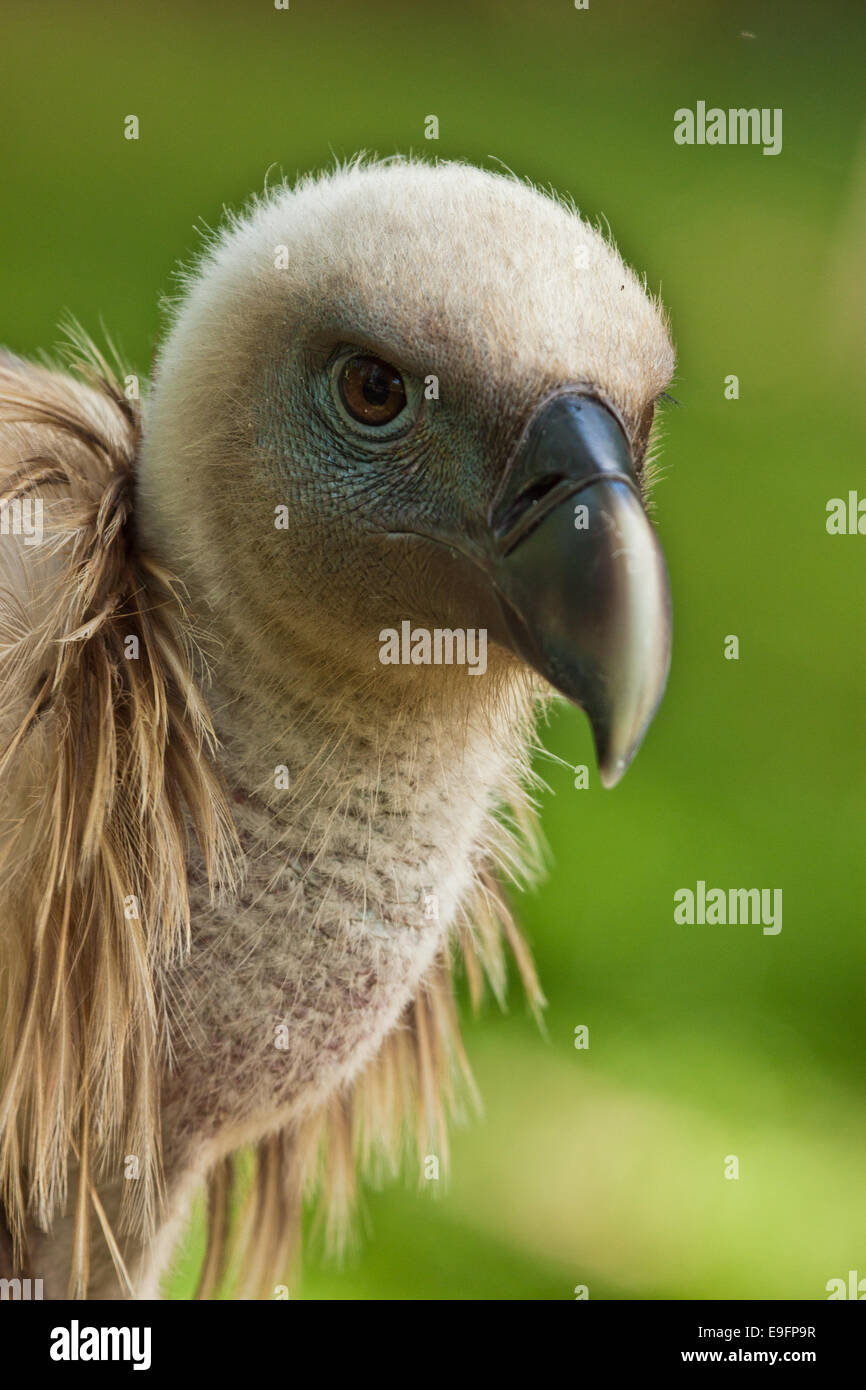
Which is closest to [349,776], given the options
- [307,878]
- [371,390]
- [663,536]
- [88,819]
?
[307,878]

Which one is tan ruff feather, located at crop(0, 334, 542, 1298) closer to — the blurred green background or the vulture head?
the vulture head

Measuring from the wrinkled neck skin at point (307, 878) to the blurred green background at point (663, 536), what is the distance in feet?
5.09

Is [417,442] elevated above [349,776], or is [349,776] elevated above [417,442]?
[417,442]

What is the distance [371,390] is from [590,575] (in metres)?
0.26

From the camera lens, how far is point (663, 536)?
10.2 ft

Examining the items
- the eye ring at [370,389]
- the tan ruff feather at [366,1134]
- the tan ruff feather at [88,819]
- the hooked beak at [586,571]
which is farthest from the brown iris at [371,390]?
the tan ruff feather at [366,1134]

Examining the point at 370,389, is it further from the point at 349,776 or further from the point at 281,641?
the point at 349,776

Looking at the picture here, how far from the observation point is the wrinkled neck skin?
→ 46.1 inches

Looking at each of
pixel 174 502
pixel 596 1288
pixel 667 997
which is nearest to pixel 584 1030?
pixel 667 997

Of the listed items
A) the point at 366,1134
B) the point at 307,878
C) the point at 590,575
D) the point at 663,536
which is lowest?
the point at 366,1134

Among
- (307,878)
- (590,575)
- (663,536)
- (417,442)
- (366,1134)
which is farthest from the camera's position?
(663,536)

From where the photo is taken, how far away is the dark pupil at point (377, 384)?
3.51 feet

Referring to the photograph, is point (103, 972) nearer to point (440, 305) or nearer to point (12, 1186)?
point (12, 1186)
